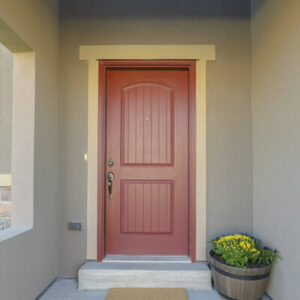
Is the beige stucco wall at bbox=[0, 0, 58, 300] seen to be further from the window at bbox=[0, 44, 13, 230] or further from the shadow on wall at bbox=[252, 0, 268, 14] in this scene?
the shadow on wall at bbox=[252, 0, 268, 14]

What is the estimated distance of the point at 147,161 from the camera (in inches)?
100

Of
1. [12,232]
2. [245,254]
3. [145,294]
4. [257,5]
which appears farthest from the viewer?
[257,5]

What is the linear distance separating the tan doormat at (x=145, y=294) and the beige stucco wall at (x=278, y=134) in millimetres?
733

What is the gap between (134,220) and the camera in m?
2.54

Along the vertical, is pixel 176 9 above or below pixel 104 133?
above

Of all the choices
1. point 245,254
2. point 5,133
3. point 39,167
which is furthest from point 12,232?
point 245,254

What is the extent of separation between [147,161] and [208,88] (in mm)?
904

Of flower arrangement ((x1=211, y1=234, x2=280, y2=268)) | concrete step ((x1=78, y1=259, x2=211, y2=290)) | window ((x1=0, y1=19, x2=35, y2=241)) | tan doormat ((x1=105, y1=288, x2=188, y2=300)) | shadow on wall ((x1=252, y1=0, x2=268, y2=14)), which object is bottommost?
tan doormat ((x1=105, y1=288, x2=188, y2=300))

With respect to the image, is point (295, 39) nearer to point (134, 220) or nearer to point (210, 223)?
point (210, 223)

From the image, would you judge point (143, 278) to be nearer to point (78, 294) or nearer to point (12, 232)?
point (78, 294)

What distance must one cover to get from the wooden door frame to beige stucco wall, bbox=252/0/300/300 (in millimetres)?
562

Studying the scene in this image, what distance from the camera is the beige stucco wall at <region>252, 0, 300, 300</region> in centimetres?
178

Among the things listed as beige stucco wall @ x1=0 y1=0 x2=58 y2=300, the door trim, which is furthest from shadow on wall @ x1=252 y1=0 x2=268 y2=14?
beige stucco wall @ x1=0 y1=0 x2=58 y2=300

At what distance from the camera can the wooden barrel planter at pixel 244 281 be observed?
6.29 ft
